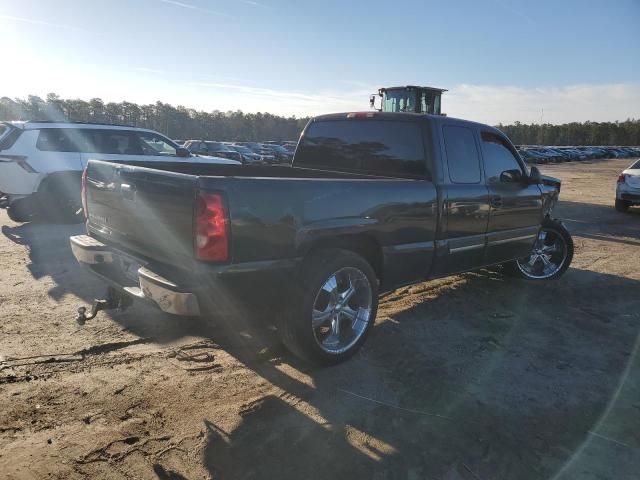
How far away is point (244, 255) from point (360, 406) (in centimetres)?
124

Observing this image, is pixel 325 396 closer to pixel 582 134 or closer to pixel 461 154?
pixel 461 154

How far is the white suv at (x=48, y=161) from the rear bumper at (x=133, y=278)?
167 inches

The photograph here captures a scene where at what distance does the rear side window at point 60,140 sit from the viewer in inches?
326

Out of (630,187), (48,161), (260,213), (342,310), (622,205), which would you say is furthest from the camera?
(622,205)

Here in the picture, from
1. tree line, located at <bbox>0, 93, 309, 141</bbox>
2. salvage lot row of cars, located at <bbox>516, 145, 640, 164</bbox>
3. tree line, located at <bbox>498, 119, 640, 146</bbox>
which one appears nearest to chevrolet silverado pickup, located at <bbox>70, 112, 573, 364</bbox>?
salvage lot row of cars, located at <bbox>516, 145, 640, 164</bbox>

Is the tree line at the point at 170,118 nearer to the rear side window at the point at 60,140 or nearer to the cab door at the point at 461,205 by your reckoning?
the rear side window at the point at 60,140

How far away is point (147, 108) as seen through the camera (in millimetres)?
69688

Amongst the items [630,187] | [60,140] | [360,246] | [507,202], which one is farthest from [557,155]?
[360,246]

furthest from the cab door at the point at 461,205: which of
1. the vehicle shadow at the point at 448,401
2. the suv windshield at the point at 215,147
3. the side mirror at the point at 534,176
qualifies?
the suv windshield at the point at 215,147

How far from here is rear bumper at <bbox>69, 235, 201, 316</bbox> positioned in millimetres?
2896

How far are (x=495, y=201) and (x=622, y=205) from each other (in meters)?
10.5

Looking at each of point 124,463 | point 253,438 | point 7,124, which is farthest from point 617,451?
point 7,124

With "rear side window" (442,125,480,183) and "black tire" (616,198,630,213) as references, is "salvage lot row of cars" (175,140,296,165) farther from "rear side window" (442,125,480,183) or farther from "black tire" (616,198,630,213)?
"rear side window" (442,125,480,183)

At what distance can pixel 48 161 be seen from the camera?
8297 millimetres
